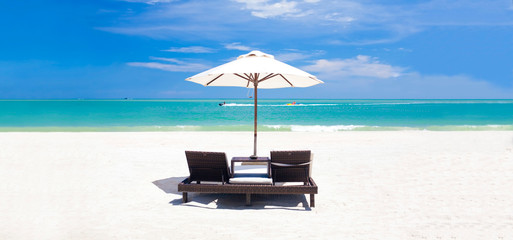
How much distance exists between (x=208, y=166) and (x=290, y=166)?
113 centimetres

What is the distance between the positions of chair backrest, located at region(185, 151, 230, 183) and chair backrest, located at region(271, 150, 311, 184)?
0.67m

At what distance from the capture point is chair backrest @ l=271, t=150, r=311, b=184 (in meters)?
4.73

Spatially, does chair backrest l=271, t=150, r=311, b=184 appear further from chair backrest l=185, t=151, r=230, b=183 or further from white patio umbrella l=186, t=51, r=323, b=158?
white patio umbrella l=186, t=51, r=323, b=158

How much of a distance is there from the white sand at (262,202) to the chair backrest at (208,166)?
0.37 metres

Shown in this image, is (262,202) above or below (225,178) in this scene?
below

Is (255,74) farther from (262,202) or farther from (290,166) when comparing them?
(262,202)

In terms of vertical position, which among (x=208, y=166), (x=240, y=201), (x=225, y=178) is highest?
(x=208, y=166)

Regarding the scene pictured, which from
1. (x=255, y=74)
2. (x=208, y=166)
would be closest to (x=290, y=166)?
(x=208, y=166)

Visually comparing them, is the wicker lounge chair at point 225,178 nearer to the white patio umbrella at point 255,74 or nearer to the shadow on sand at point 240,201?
the shadow on sand at point 240,201

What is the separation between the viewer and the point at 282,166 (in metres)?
4.78

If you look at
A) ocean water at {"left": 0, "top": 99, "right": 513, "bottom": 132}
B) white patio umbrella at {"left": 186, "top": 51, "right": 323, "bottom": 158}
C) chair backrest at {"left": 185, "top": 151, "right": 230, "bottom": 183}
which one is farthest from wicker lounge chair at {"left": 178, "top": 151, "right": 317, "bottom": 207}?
ocean water at {"left": 0, "top": 99, "right": 513, "bottom": 132}

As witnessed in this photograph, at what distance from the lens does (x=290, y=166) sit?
4.78m

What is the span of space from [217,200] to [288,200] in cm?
103

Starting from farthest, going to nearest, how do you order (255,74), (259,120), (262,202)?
(259,120) < (255,74) < (262,202)
